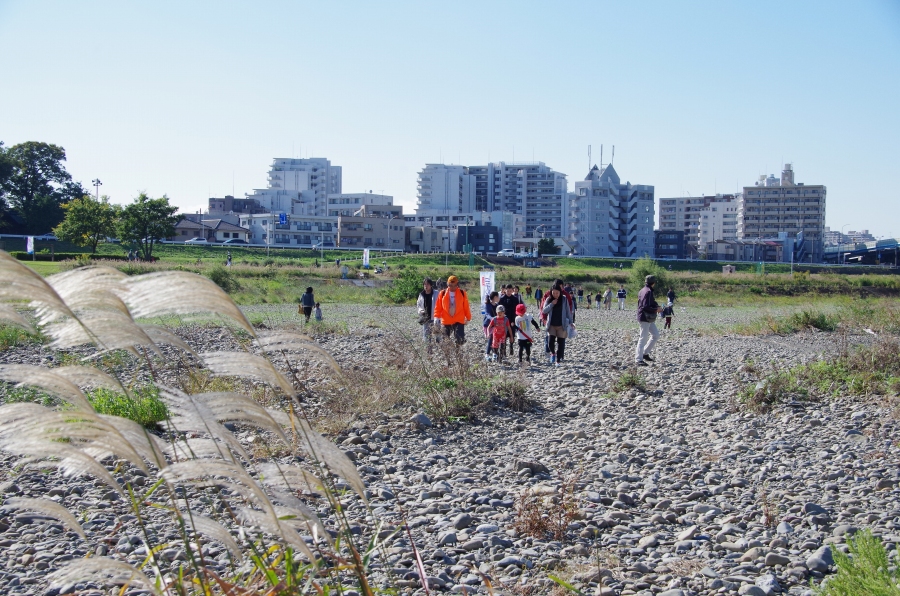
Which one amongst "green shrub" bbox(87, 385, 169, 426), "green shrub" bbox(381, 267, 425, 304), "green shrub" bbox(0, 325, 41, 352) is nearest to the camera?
"green shrub" bbox(87, 385, 169, 426)

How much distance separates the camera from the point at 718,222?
12212cm

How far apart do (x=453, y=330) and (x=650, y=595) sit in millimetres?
8598

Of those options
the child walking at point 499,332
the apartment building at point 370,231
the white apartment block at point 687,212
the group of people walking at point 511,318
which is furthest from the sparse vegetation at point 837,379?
the white apartment block at point 687,212

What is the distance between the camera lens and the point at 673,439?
7.53 meters

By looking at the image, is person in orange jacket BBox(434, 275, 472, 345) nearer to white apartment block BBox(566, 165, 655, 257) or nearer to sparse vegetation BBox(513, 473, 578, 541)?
sparse vegetation BBox(513, 473, 578, 541)

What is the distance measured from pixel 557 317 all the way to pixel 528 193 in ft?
374

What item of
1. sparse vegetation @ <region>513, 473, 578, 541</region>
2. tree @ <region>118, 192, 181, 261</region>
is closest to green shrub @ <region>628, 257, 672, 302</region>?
tree @ <region>118, 192, 181, 261</region>

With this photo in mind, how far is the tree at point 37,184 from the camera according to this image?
59.9 metres

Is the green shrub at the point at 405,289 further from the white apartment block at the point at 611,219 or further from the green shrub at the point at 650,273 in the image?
the white apartment block at the point at 611,219

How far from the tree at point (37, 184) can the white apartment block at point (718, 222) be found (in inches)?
3616

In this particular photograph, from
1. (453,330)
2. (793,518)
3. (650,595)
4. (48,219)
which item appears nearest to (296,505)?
(650,595)

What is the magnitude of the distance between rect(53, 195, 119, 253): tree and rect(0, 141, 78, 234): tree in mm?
10642

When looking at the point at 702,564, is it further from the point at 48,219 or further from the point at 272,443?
the point at 48,219

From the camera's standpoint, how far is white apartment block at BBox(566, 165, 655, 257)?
10306 cm
